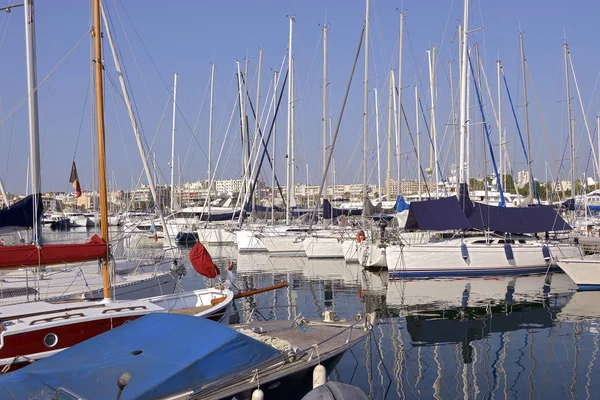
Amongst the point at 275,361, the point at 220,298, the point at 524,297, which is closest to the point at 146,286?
the point at 220,298

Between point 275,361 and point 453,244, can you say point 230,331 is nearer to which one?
point 275,361

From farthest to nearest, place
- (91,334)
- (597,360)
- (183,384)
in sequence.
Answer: (597,360) < (91,334) < (183,384)

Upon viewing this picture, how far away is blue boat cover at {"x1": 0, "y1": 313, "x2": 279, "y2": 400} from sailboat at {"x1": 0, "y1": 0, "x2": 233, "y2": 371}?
98.3 inches

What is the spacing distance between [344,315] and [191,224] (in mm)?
35062

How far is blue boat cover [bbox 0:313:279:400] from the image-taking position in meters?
7.54

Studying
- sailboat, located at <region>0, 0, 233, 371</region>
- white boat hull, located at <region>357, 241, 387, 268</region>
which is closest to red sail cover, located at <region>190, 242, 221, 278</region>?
sailboat, located at <region>0, 0, 233, 371</region>

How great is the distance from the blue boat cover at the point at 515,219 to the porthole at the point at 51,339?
64.4 feet

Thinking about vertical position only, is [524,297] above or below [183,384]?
below

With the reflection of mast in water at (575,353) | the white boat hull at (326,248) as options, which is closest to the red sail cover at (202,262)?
the reflection of mast in water at (575,353)

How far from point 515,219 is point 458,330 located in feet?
40.3

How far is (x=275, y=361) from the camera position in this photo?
9.25 m

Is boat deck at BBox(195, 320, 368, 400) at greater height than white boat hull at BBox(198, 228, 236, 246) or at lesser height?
greater

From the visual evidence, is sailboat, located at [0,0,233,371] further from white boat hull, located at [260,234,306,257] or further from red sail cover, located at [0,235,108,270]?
white boat hull, located at [260,234,306,257]

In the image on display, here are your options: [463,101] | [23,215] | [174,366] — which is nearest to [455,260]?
[463,101]
